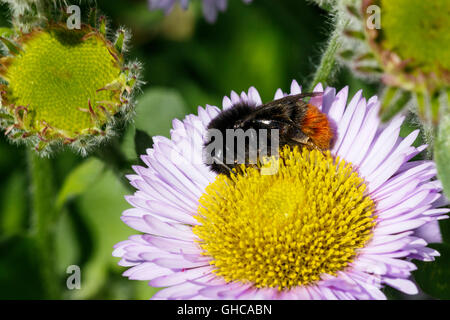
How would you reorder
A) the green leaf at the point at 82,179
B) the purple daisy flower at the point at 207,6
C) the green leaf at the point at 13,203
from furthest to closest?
1. the green leaf at the point at 13,203
2. the purple daisy flower at the point at 207,6
3. the green leaf at the point at 82,179

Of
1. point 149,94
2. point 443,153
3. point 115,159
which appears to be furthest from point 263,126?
point 149,94

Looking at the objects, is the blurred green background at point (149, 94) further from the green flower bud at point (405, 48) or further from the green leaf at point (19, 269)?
the green flower bud at point (405, 48)

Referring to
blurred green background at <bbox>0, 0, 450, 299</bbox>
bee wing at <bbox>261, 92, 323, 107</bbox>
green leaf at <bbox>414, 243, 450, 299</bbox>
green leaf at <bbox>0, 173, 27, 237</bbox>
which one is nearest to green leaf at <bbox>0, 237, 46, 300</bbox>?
blurred green background at <bbox>0, 0, 450, 299</bbox>

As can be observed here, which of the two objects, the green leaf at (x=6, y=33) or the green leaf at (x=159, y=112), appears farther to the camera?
the green leaf at (x=159, y=112)

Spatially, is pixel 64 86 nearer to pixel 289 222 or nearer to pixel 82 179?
pixel 82 179

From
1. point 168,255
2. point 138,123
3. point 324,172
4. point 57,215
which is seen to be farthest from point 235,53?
point 168,255

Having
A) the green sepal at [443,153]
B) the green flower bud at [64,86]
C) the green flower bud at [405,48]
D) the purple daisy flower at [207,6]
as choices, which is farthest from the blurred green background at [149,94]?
the green flower bud at [405,48]
